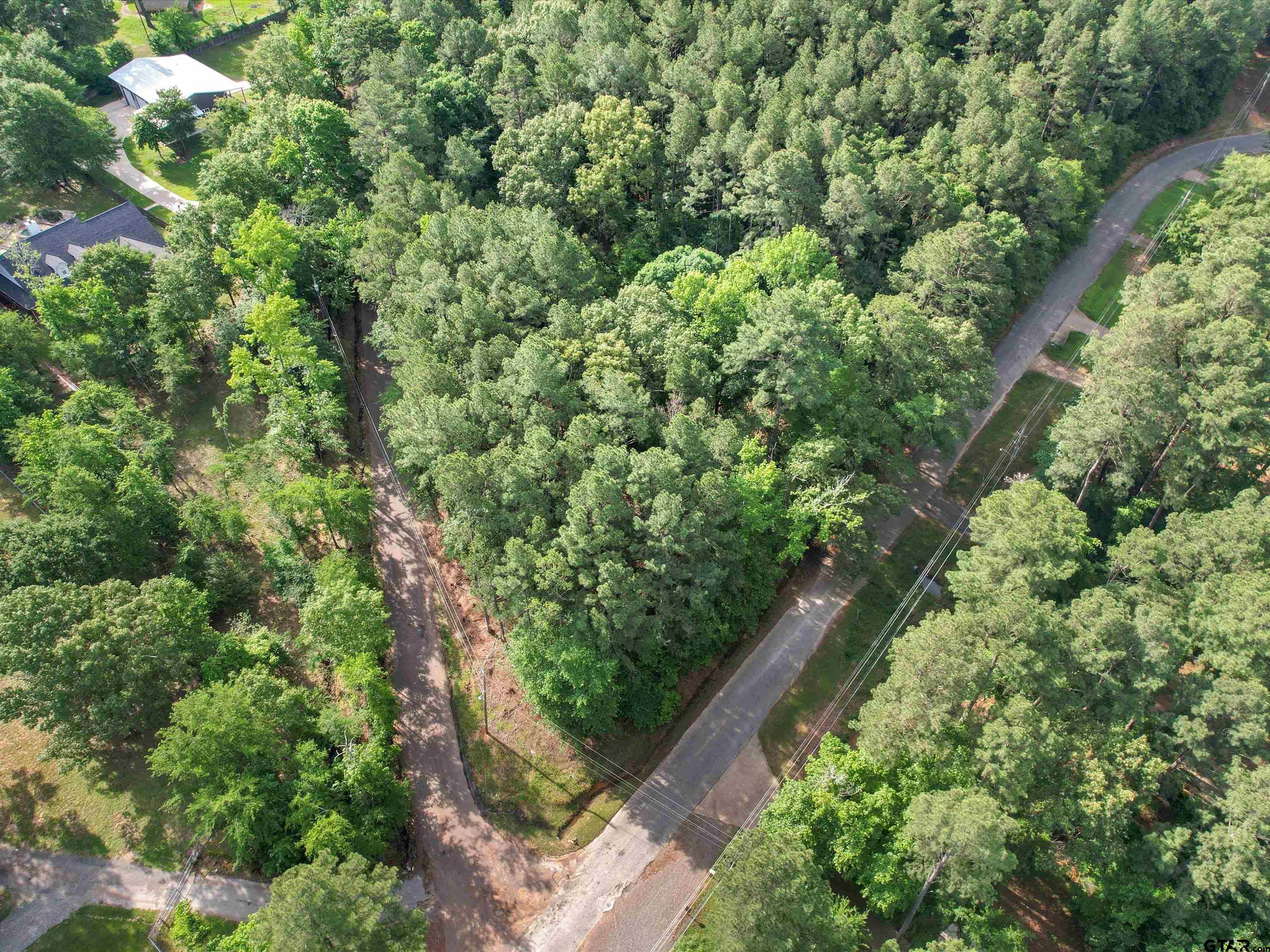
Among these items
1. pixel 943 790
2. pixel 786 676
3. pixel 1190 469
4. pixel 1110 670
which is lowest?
pixel 786 676

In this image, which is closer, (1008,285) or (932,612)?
(932,612)

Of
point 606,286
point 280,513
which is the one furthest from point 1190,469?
point 280,513

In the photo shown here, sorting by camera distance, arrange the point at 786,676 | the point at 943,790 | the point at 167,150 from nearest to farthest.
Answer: the point at 943,790
the point at 786,676
the point at 167,150

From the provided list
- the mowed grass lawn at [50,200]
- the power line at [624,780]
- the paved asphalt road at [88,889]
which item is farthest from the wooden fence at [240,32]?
the paved asphalt road at [88,889]

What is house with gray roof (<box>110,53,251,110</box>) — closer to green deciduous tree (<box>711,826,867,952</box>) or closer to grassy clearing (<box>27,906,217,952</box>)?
grassy clearing (<box>27,906,217,952</box>)

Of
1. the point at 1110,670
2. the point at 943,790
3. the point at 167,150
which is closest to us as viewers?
the point at 943,790

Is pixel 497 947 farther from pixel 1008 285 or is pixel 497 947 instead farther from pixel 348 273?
Result: pixel 1008 285

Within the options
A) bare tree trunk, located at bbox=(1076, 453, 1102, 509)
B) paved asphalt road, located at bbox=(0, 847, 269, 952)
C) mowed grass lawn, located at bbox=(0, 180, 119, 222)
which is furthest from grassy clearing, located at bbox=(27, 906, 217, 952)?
mowed grass lawn, located at bbox=(0, 180, 119, 222)

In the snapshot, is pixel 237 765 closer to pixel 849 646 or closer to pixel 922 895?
pixel 922 895
